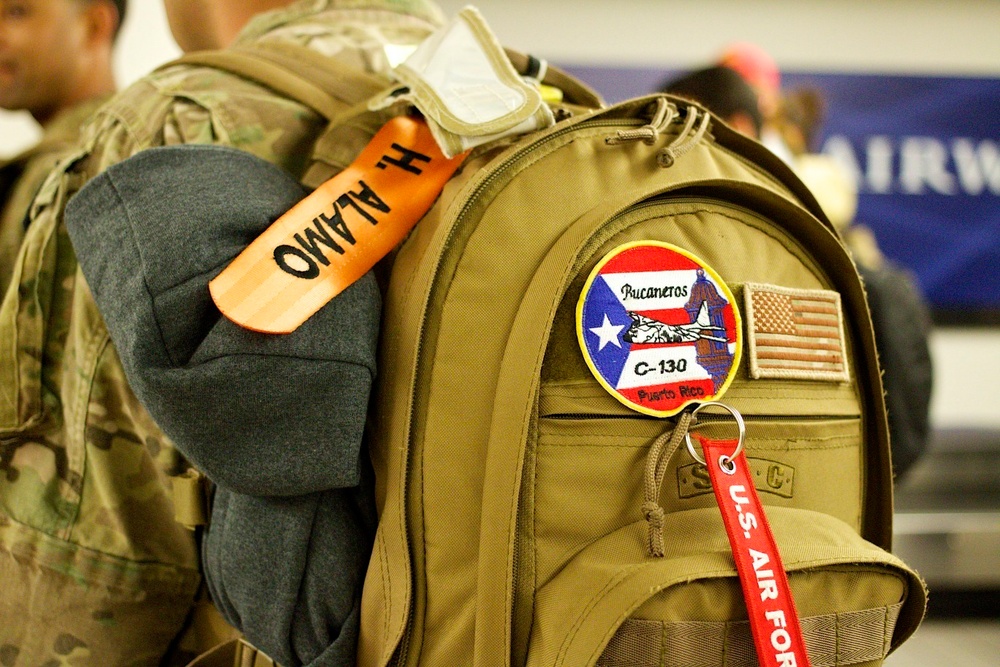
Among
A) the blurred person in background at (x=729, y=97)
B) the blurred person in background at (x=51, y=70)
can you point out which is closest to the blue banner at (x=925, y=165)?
the blurred person in background at (x=729, y=97)

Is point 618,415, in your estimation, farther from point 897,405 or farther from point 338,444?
point 897,405

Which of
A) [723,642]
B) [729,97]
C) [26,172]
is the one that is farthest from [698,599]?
[729,97]

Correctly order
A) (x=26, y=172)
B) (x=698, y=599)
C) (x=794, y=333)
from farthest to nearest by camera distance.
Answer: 1. (x=26, y=172)
2. (x=794, y=333)
3. (x=698, y=599)

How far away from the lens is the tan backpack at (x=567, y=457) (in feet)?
1.89

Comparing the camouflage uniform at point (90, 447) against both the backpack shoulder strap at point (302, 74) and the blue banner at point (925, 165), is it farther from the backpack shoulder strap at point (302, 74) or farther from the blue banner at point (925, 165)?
the blue banner at point (925, 165)

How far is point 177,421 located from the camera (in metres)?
0.58

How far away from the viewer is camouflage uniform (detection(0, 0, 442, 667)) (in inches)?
29.9

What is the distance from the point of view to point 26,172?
1110mm

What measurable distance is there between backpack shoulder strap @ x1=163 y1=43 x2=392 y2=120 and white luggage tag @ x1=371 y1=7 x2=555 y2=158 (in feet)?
0.25

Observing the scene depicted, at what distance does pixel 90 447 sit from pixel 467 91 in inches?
18.1

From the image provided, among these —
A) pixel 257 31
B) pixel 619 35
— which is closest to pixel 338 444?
pixel 257 31

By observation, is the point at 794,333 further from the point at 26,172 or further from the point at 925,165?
the point at 925,165

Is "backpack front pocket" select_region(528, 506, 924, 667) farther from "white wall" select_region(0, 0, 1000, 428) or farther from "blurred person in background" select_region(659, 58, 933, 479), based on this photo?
"white wall" select_region(0, 0, 1000, 428)

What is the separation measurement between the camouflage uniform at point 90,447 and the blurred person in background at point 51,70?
1.15 feet
